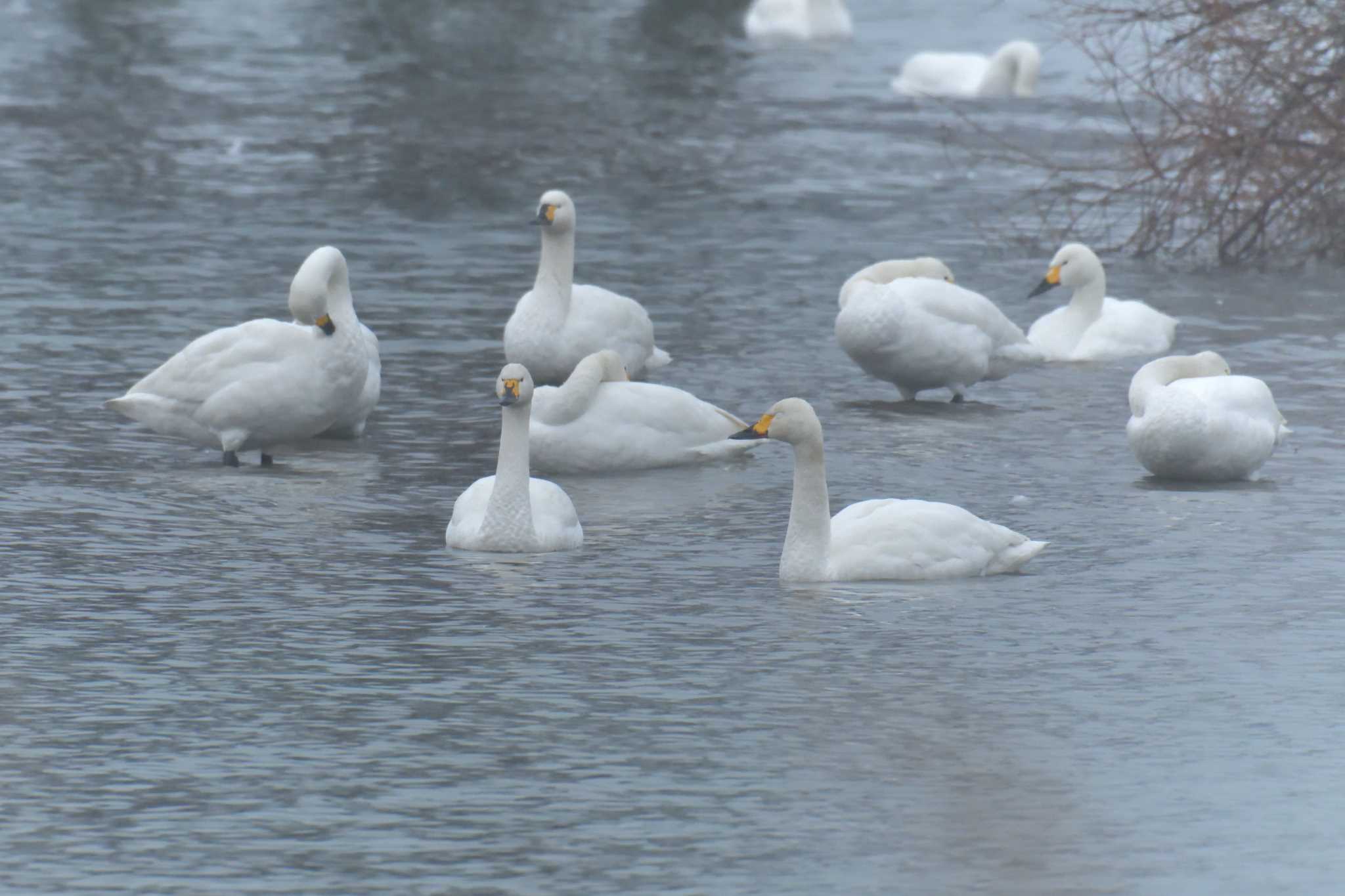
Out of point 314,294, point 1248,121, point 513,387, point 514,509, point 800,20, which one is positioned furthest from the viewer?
point 800,20

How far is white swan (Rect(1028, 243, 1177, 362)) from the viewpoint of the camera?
1750 centimetres

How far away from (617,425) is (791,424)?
2.36 m

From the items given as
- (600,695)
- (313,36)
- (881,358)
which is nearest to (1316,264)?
(881,358)

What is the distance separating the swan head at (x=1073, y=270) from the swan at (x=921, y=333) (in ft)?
5.79

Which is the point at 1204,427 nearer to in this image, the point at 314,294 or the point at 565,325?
the point at 565,325

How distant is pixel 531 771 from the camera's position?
8617 millimetres

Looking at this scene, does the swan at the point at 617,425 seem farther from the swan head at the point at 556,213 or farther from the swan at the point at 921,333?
the swan head at the point at 556,213

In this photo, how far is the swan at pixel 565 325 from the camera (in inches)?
626

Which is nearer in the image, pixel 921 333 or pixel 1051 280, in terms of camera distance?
pixel 921 333

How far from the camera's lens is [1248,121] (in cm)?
2039

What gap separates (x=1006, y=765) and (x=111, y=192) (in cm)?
1778

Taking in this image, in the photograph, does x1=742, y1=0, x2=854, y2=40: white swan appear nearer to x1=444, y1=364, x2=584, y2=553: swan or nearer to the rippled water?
the rippled water

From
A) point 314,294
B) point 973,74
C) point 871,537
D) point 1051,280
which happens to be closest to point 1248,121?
point 1051,280

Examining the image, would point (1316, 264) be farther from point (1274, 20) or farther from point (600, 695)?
point (600, 695)
